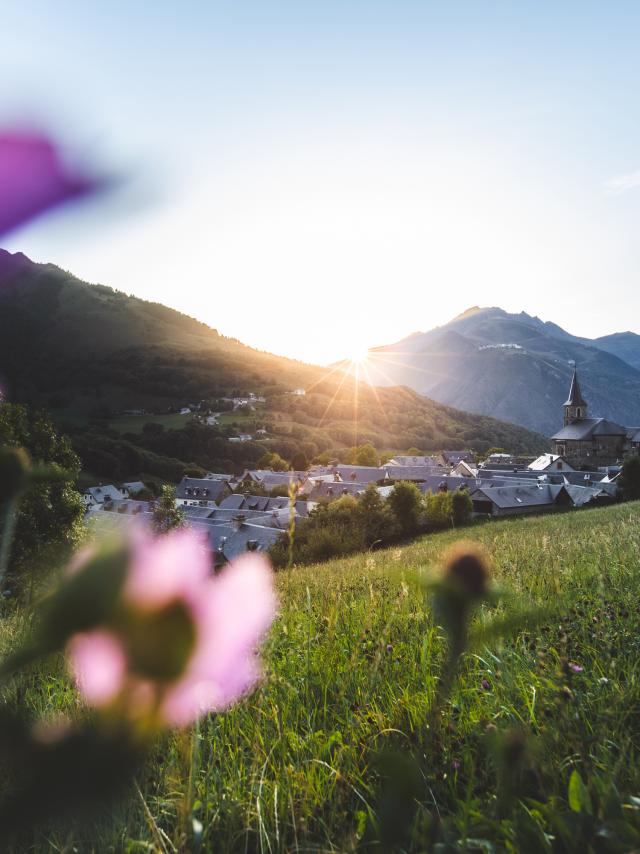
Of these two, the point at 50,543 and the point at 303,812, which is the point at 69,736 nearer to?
the point at 303,812

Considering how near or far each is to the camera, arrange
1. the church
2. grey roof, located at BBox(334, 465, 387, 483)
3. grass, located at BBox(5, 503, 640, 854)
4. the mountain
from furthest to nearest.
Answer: the mountain
the church
grey roof, located at BBox(334, 465, 387, 483)
grass, located at BBox(5, 503, 640, 854)

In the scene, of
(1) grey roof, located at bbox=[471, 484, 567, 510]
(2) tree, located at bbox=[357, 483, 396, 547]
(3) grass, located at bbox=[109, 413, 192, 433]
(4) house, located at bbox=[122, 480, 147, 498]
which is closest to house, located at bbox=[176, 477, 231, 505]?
(4) house, located at bbox=[122, 480, 147, 498]

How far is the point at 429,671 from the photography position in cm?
326

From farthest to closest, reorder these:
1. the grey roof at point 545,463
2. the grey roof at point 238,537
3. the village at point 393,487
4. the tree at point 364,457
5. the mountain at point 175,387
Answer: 1. the mountain at point 175,387
2. the tree at point 364,457
3. the grey roof at point 545,463
4. the village at point 393,487
5. the grey roof at point 238,537

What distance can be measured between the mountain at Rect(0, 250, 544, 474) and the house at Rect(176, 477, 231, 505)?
2434cm

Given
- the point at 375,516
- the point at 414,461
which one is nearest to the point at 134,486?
the point at 414,461

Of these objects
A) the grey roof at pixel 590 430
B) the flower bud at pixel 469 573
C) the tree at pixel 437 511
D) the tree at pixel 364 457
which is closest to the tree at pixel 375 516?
the tree at pixel 437 511

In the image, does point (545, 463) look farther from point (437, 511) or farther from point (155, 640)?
point (155, 640)

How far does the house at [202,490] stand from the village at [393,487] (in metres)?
0.16

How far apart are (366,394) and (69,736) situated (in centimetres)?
18985

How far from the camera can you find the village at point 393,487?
47.2 m

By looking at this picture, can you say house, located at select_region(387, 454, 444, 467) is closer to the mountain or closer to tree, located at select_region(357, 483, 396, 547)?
the mountain

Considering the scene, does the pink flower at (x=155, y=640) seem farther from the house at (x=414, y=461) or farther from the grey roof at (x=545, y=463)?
the house at (x=414, y=461)

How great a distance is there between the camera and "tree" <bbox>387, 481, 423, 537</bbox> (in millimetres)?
45719
